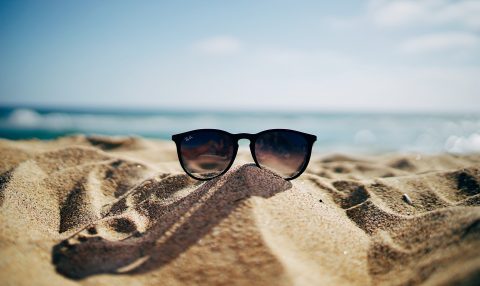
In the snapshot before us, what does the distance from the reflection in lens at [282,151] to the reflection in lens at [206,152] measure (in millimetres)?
252

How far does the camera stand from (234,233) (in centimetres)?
172

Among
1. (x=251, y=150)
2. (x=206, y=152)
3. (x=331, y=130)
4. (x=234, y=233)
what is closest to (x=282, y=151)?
(x=251, y=150)

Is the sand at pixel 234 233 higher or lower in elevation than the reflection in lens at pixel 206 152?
lower

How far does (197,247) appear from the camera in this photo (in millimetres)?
1671

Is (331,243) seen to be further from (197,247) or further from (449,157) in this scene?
(449,157)

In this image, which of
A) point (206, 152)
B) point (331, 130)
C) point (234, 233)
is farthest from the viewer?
point (331, 130)

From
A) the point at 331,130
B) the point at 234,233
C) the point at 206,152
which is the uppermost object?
the point at 206,152

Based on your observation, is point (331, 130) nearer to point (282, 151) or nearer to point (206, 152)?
point (282, 151)

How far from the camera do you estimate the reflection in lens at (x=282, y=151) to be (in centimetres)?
259

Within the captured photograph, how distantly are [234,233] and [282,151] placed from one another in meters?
1.05

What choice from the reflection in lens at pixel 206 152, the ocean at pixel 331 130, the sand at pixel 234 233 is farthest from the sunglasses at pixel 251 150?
the ocean at pixel 331 130

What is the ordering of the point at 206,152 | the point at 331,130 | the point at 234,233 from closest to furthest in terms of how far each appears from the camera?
the point at 234,233
the point at 206,152
the point at 331,130

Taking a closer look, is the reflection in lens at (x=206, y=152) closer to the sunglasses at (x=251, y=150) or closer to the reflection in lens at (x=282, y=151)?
the sunglasses at (x=251, y=150)

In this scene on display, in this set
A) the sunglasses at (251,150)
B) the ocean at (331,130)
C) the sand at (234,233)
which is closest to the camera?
the sand at (234,233)
